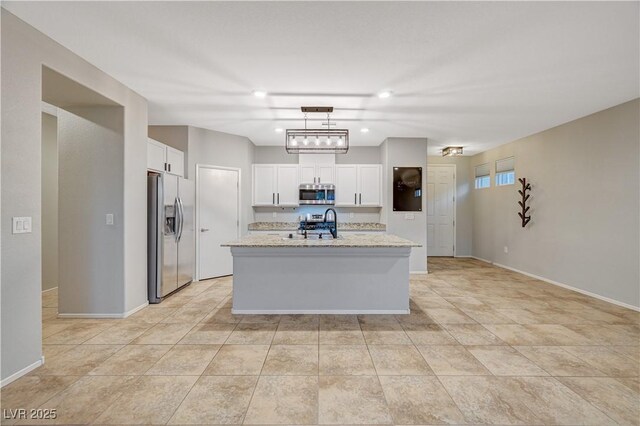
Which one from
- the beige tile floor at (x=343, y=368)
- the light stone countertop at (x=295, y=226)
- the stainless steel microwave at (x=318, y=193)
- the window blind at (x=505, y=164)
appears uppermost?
the window blind at (x=505, y=164)

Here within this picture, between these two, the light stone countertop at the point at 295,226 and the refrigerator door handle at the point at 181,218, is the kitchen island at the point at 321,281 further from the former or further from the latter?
the light stone countertop at the point at 295,226

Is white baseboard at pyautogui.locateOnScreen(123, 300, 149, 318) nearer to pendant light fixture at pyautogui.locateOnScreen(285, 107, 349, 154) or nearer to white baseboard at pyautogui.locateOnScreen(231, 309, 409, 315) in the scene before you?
A: white baseboard at pyautogui.locateOnScreen(231, 309, 409, 315)

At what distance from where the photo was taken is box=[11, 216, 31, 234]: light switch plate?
212 centimetres

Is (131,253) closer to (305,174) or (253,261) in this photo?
(253,261)

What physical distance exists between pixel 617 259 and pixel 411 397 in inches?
155

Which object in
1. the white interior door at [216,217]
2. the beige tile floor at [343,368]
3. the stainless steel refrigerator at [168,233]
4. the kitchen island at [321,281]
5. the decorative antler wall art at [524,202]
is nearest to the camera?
the beige tile floor at [343,368]

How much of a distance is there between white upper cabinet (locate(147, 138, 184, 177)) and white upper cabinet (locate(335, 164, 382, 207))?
9.72ft

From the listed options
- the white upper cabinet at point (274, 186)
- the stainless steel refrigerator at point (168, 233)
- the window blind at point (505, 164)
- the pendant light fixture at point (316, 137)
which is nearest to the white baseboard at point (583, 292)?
the window blind at point (505, 164)

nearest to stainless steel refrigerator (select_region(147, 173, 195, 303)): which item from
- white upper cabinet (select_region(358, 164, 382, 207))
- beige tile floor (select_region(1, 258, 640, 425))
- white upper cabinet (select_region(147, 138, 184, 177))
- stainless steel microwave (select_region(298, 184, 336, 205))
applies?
white upper cabinet (select_region(147, 138, 184, 177))

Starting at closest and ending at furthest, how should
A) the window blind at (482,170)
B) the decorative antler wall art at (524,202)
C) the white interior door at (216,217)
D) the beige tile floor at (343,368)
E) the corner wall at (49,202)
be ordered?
the beige tile floor at (343,368) < the corner wall at (49,202) < the white interior door at (216,217) < the decorative antler wall art at (524,202) < the window blind at (482,170)

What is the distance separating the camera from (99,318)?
10.8 feet

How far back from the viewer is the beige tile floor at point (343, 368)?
1.83 m

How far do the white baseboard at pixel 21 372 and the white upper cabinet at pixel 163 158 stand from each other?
239 cm

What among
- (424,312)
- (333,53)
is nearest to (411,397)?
(424,312)
